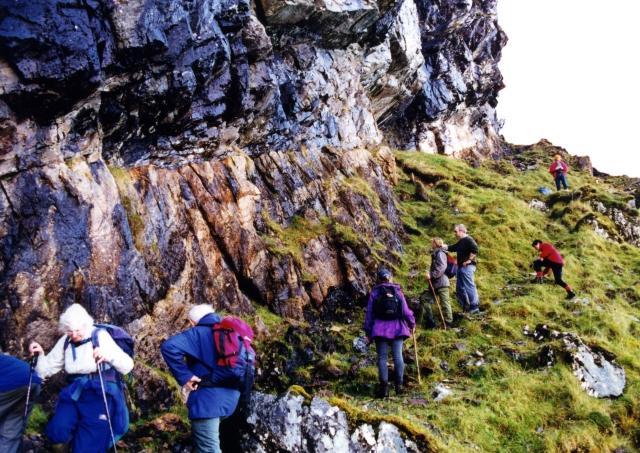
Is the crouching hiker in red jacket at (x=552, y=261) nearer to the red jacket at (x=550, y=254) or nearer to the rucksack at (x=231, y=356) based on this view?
the red jacket at (x=550, y=254)

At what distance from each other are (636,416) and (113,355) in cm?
853

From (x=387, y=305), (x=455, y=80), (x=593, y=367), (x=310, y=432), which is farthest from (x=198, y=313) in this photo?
(x=455, y=80)

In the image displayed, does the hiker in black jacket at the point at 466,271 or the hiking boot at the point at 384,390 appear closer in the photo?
the hiking boot at the point at 384,390

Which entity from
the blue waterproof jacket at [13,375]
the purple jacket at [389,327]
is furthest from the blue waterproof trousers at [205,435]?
the purple jacket at [389,327]

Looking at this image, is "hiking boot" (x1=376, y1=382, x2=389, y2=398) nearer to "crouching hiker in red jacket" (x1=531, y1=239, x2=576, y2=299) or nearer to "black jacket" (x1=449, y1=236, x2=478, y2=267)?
"black jacket" (x1=449, y1=236, x2=478, y2=267)

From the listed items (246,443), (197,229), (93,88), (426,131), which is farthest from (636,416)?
(426,131)

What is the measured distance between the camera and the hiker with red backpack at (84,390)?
17.5ft

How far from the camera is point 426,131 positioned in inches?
1312

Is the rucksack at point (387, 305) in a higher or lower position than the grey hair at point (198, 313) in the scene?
lower

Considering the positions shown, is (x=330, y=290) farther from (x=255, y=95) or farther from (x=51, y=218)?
(x=51, y=218)

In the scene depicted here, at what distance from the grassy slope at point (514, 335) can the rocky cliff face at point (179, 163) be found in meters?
2.94

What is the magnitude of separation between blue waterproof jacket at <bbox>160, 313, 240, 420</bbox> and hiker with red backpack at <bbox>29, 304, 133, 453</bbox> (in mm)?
708

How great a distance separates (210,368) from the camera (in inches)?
232

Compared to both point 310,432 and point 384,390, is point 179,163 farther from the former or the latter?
point 310,432
